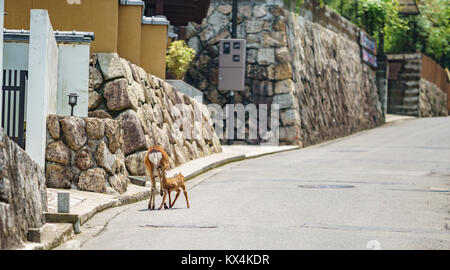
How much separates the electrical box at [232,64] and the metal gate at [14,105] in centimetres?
1761

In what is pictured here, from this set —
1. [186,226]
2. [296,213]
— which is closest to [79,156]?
[186,226]

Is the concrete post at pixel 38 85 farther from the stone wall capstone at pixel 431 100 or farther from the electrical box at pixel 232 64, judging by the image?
the stone wall capstone at pixel 431 100

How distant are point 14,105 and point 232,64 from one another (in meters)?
18.6

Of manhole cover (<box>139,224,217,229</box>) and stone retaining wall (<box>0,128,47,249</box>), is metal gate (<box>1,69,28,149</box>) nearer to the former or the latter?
stone retaining wall (<box>0,128,47,249</box>)

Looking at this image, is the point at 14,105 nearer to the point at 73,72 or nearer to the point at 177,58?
the point at 73,72

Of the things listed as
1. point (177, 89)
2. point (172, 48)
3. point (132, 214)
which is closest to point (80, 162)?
point (132, 214)

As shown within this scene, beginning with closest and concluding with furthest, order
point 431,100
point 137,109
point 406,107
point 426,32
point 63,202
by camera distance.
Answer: point 63,202 < point 137,109 < point 406,107 < point 431,100 < point 426,32

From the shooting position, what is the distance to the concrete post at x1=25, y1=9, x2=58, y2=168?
12.5m

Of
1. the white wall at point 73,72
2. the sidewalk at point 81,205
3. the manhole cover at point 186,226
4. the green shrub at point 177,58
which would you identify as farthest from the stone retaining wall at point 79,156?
the green shrub at point 177,58

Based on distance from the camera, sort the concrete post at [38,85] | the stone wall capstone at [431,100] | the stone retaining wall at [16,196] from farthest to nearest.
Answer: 1. the stone wall capstone at [431,100]
2. the concrete post at [38,85]
3. the stone retaining wall at [16,196]

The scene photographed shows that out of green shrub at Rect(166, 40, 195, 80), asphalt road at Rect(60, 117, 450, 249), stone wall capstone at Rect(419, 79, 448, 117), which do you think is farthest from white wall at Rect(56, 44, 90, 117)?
stone wall capstone at Rect(419, 79, 448, 117)

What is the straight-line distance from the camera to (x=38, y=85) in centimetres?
1277

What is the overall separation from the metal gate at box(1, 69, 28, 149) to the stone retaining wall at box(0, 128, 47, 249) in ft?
13.3

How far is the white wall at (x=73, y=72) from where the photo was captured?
50.7 feet
